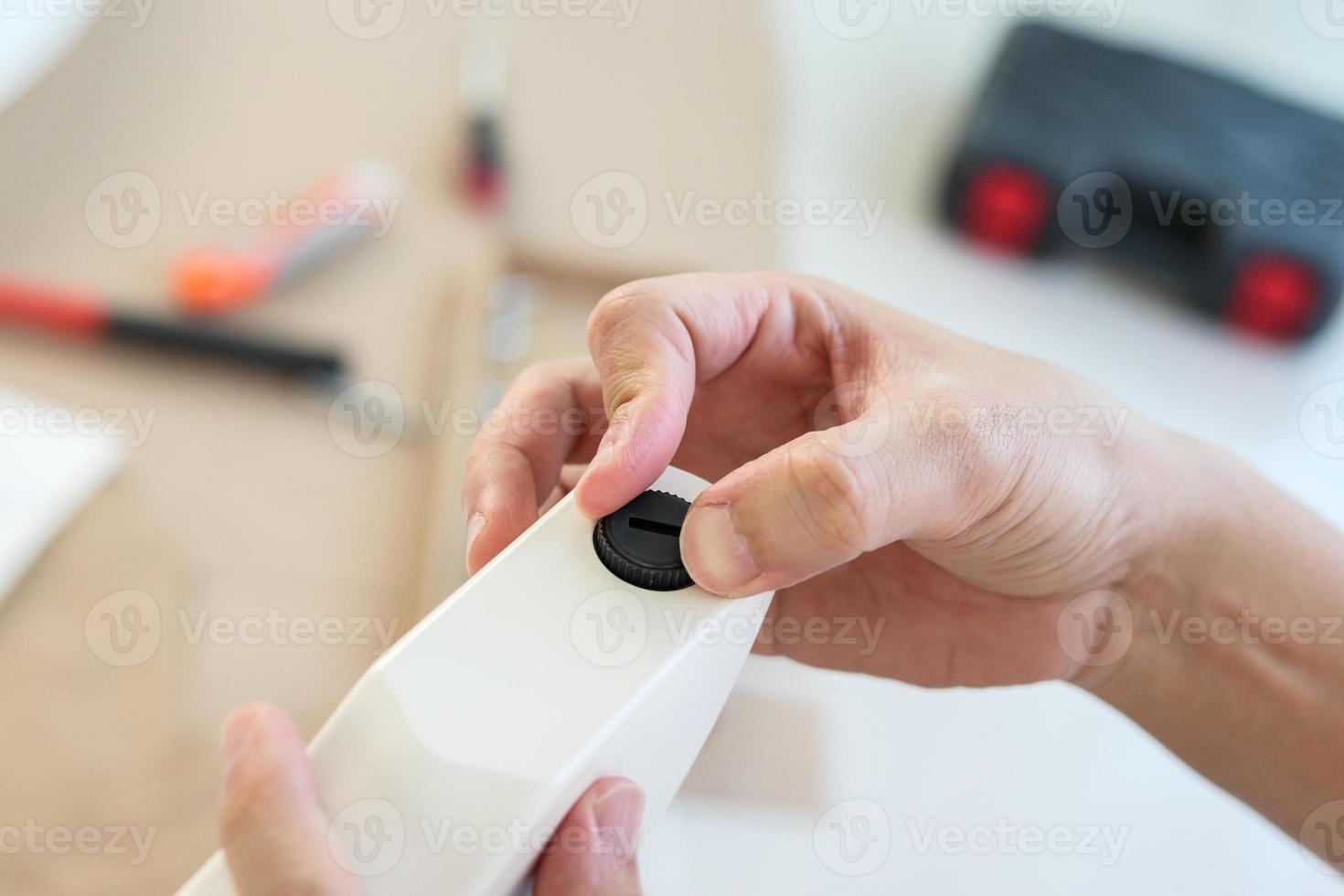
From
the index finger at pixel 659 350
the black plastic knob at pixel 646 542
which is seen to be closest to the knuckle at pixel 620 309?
the index finger at pixel 659 350

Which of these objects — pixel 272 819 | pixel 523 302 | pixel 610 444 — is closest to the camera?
pixel 272 819

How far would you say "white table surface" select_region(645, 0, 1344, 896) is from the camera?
0.55 m

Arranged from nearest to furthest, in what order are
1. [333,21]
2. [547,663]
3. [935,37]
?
[547,663]
[333,21]
[935,37]

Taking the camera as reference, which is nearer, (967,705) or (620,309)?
(620,309)

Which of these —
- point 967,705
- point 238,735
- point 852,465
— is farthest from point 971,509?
point 238,735

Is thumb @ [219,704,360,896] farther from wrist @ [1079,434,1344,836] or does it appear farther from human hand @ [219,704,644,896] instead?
wrist @ [1079,434,1344,836]

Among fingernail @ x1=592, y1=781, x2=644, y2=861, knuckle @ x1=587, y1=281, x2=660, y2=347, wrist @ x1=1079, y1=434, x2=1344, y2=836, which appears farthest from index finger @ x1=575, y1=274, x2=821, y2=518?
wrist @ x1=1079, y1=434, x2=1344, y2=836

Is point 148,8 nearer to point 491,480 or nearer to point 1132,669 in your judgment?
point 491,480

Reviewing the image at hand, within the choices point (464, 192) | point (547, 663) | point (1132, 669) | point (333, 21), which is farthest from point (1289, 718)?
point (333, 21)

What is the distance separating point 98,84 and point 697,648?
0.60m

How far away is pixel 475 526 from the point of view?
0.50 meters

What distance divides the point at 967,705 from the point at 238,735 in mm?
399

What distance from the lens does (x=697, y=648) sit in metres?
0.39

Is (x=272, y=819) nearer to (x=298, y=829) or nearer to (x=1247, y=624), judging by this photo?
(x=298, y=829)
